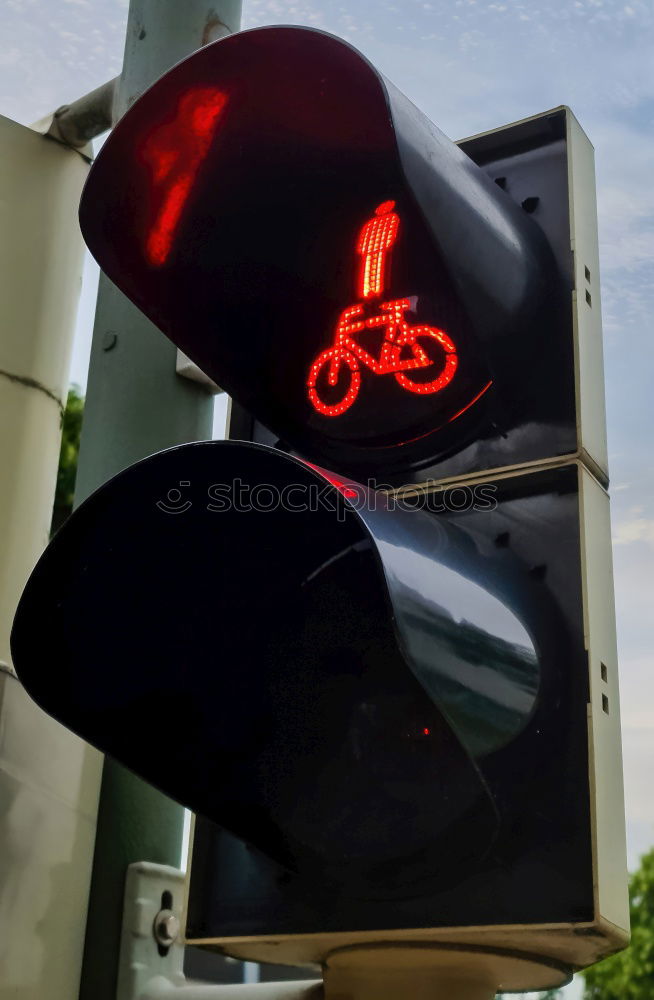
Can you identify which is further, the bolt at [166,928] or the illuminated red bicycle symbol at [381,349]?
the bolt at [166,928]

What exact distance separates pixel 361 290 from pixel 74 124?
1062mm

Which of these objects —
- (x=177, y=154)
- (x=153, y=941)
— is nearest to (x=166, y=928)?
(x=153, y=941)

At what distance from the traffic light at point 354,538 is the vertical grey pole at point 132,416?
0.11 meters

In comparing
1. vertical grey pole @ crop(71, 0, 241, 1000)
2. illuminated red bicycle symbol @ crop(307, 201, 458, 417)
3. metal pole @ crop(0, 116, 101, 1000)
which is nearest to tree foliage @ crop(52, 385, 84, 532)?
metal pole @ crop(0, 116, 101, 1000)

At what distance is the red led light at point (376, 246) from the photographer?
92.5 inches

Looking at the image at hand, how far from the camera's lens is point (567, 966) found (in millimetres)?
2051

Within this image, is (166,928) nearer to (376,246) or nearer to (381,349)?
(381,349)

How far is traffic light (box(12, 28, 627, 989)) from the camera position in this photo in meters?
1.92

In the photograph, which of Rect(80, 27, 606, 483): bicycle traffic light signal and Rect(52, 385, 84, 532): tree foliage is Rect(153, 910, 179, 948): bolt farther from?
Rect(52, 385, 84, 532): tree foliage

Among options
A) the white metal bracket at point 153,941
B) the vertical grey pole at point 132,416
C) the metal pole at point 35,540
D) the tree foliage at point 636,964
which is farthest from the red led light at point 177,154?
the tree foliage at point 636,964

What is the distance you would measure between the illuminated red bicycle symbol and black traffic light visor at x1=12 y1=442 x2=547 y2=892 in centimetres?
31

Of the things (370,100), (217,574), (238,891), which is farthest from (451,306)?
(238,891)

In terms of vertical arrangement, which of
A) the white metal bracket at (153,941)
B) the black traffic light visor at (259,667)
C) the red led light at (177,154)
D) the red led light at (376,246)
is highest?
the red led light at (177,154)

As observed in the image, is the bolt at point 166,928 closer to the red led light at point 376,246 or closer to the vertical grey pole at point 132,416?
the vertical grey pole at point 132,416
